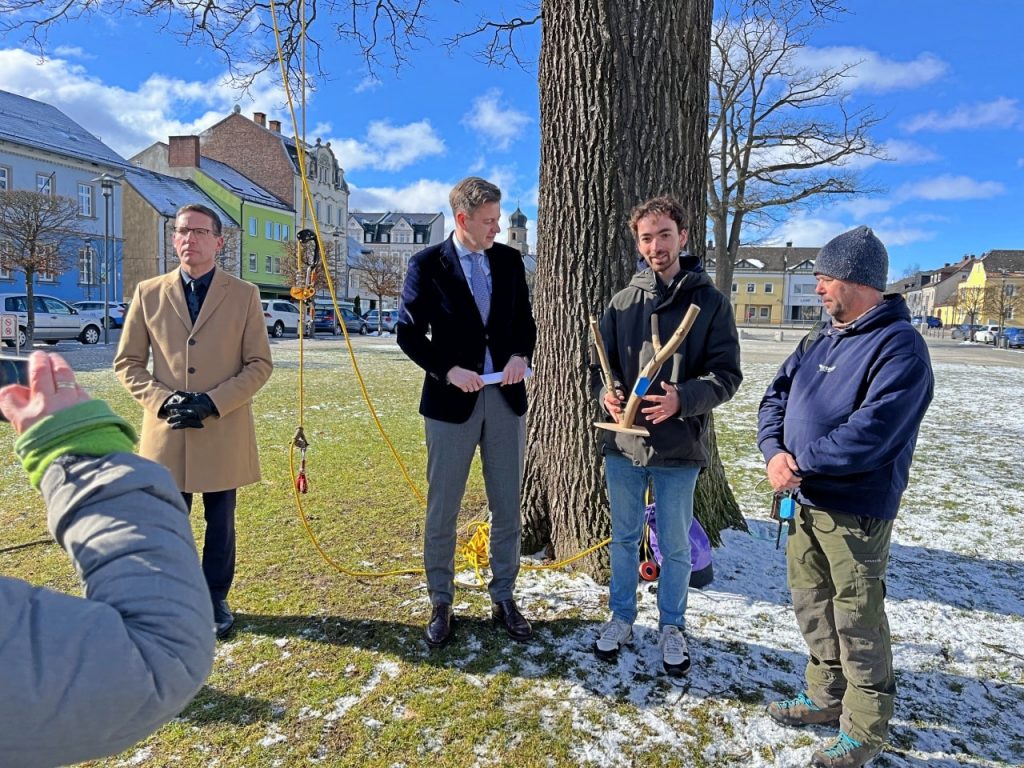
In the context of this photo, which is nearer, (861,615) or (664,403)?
(861,615)

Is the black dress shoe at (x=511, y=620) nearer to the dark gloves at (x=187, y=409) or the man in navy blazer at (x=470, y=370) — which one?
the man in navy blazer at (x=470, y=370)

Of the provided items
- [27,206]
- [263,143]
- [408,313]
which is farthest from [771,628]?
[263,143]

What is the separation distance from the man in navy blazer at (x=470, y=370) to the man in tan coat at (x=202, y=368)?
0.78 meters

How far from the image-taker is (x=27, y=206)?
18547mm

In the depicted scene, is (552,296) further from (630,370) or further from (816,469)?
(816,469)

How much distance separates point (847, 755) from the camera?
216 cm

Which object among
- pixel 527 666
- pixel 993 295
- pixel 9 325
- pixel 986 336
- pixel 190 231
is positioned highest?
pixel 993 295

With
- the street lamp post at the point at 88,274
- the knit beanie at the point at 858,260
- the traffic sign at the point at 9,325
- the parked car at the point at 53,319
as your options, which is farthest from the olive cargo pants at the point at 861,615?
the street lamp post at the point at 88,274

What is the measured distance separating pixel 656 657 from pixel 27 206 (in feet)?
72.2

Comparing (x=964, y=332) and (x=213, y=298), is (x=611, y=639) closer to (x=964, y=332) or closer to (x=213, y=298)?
(x=213, y=298)

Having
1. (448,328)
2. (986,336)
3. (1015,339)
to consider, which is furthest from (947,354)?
(448,328)

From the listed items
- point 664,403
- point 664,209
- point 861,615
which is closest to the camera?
point 861,615

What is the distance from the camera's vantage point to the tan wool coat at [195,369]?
2904 millimetres

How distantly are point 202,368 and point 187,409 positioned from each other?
22 cm
